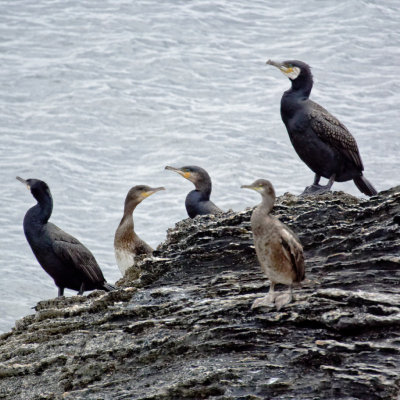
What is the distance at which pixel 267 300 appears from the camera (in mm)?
6539

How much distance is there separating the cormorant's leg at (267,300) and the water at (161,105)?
13.6 m

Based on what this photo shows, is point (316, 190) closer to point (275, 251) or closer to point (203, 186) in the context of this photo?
point (203, 186)

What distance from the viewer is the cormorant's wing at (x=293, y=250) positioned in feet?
20.9

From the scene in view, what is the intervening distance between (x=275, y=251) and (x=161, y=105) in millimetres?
24684

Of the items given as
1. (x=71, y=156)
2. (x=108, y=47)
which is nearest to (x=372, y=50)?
(x=108, y=47)

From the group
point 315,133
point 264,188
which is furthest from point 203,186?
point 264,188

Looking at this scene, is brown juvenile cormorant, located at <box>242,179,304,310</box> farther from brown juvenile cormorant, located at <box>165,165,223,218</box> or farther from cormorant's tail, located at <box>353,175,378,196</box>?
brown juvenile cormorant, located at <box>165,165,223,218</box>

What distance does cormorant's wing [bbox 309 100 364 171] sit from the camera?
10.7m

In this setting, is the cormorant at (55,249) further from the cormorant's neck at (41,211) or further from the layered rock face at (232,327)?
the layered rock face at (232,327)

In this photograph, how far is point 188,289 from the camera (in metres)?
7.48

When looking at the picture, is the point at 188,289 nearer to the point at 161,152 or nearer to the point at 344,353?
the point at 344,353

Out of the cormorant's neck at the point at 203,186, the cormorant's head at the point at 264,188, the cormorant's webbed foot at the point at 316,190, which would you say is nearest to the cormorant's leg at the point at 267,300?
the cormorant's head at the point at 264,188

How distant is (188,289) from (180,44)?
2761cm

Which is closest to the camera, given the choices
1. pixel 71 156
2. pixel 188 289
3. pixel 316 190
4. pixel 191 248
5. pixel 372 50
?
pixel 188 289
